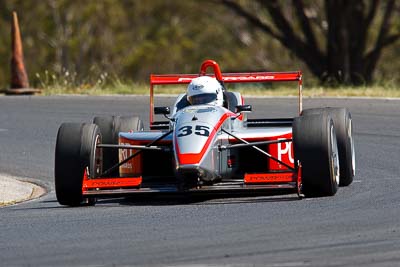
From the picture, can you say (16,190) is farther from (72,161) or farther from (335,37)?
(335,37)

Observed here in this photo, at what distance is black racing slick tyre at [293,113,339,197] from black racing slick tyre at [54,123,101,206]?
6.61ft

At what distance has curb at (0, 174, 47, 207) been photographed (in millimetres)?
13697

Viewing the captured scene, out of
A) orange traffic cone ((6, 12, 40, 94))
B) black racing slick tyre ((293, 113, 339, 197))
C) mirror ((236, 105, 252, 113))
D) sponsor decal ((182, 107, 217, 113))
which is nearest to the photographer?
black racing slick tyre ((293, 113, 339, 197))

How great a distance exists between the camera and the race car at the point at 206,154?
11594 millimetres

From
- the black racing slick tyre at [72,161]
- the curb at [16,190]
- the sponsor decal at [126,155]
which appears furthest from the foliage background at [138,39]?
the black racing slick tyre at [72,161]

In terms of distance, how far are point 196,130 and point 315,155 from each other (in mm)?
1153

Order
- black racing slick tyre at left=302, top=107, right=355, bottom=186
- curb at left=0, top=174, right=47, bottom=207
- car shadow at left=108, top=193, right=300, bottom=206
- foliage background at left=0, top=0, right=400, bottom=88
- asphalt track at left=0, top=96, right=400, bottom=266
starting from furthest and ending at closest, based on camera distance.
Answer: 1. foliage background at left=0, top=0, right=400, bottom=88
2. curb at left=0, top=174, right=47, bottom=207
3. black racing slick tyre at left=302, top=107, right=355, bottom=186
4. car shadow at left=108, top=193, right=300, bottom=206
5. asphalt track at left=0, top=96, right=400, bottom=266

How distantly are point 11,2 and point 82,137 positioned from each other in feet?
135

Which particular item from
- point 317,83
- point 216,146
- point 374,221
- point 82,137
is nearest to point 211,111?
point 216,146

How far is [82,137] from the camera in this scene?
39.9 feet

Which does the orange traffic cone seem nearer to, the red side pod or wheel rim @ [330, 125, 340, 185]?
the red side pod

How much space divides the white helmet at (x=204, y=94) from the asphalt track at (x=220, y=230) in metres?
1.07

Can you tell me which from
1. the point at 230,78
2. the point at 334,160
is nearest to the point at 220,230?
the point at 334,160

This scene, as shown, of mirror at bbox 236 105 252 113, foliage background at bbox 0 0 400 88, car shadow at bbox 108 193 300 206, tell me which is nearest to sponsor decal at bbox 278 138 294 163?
car shadow at bbox 108 193 300 206
